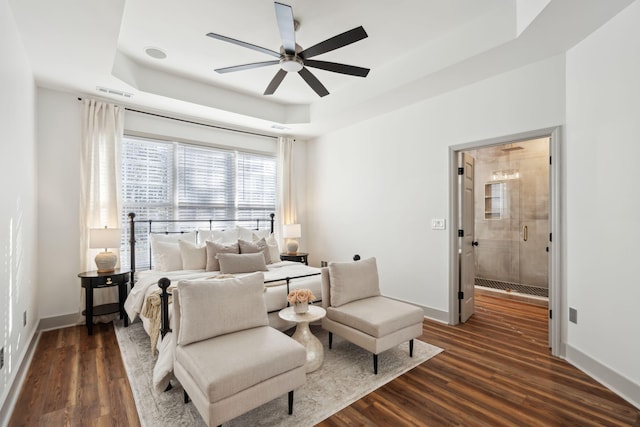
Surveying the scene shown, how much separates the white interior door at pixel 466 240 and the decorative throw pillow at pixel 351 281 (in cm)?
134

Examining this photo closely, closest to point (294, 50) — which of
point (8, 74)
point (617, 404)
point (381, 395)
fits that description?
point (8, 74)

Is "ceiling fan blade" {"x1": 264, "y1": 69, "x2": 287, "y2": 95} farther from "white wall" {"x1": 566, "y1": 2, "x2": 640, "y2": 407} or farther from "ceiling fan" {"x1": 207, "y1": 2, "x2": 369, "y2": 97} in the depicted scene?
"white wall" {"x1": 566, "y1": 2, "x2": 640, "y2": 407}

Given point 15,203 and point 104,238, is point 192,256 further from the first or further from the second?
point 15,203

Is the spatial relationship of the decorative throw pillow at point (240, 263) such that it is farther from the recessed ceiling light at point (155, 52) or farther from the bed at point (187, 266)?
the recessed ceiling light at point (155, 52)

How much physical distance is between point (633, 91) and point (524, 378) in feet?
7.93

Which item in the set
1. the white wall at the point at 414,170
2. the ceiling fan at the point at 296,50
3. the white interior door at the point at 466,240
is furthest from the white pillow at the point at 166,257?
the white interior door at the point at 466,240

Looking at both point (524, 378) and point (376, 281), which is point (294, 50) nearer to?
point (376, 281)

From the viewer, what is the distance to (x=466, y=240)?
4102 millimetres

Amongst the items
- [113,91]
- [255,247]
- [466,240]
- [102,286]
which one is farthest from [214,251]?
[466,240]

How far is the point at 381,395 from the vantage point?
2410mm

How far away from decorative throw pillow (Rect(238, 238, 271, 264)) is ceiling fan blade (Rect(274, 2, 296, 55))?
100 inches

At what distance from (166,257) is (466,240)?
12.9ft

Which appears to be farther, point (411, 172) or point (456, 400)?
point (411, 172)

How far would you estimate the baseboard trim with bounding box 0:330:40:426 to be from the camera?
2107 millimetres
